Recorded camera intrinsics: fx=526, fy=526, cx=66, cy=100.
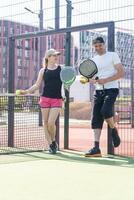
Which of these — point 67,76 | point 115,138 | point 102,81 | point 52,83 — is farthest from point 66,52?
point 115,138

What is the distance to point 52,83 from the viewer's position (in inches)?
298

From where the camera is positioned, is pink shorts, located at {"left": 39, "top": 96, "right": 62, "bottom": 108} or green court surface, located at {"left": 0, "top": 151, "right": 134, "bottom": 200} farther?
pink shorts, located at {"left": 39, "top": 96, "right": 62, "bottom": 108}

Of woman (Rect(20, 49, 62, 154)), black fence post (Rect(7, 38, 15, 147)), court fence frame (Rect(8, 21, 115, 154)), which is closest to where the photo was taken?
court fence frame (Rect(8, 21, 115, 154))

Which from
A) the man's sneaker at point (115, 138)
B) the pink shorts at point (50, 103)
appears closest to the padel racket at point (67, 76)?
the pink shorts at point (50, 103)

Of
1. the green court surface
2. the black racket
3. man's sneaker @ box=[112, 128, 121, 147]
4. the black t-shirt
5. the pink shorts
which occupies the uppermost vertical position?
the black racket

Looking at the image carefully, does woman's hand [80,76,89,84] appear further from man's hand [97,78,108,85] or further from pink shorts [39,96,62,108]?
pink shorts [39,96,62,108]

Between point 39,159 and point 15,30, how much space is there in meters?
5.42

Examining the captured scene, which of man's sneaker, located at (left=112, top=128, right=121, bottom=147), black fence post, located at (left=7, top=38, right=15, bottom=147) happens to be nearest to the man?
man's sneaker, located at (left=112, top=128, right=121, bottom=147)

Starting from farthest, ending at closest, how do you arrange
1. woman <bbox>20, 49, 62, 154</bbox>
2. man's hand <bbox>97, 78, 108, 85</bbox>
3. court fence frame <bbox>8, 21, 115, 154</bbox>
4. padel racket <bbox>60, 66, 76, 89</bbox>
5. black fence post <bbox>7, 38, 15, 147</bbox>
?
black fence post <bbox>7, 38, 15, 147</bbox>
woman <bbox>20, 49, 62, 154</bbox>
court fence frame <bbox>8, 21, 115, 154</bbox>
padel racket <bbox>60, 66, 76, 89</bbox>
man's hand <bbox>97, 78, 108, 85</bbox>

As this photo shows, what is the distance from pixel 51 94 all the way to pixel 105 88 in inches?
35.6

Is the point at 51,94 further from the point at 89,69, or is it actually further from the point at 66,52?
the point at 66,52

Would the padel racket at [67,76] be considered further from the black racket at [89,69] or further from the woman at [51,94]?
the black racket at [89,69]

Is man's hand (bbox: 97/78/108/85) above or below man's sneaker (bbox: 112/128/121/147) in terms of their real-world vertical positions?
above

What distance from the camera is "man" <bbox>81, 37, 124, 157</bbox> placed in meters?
6.89
